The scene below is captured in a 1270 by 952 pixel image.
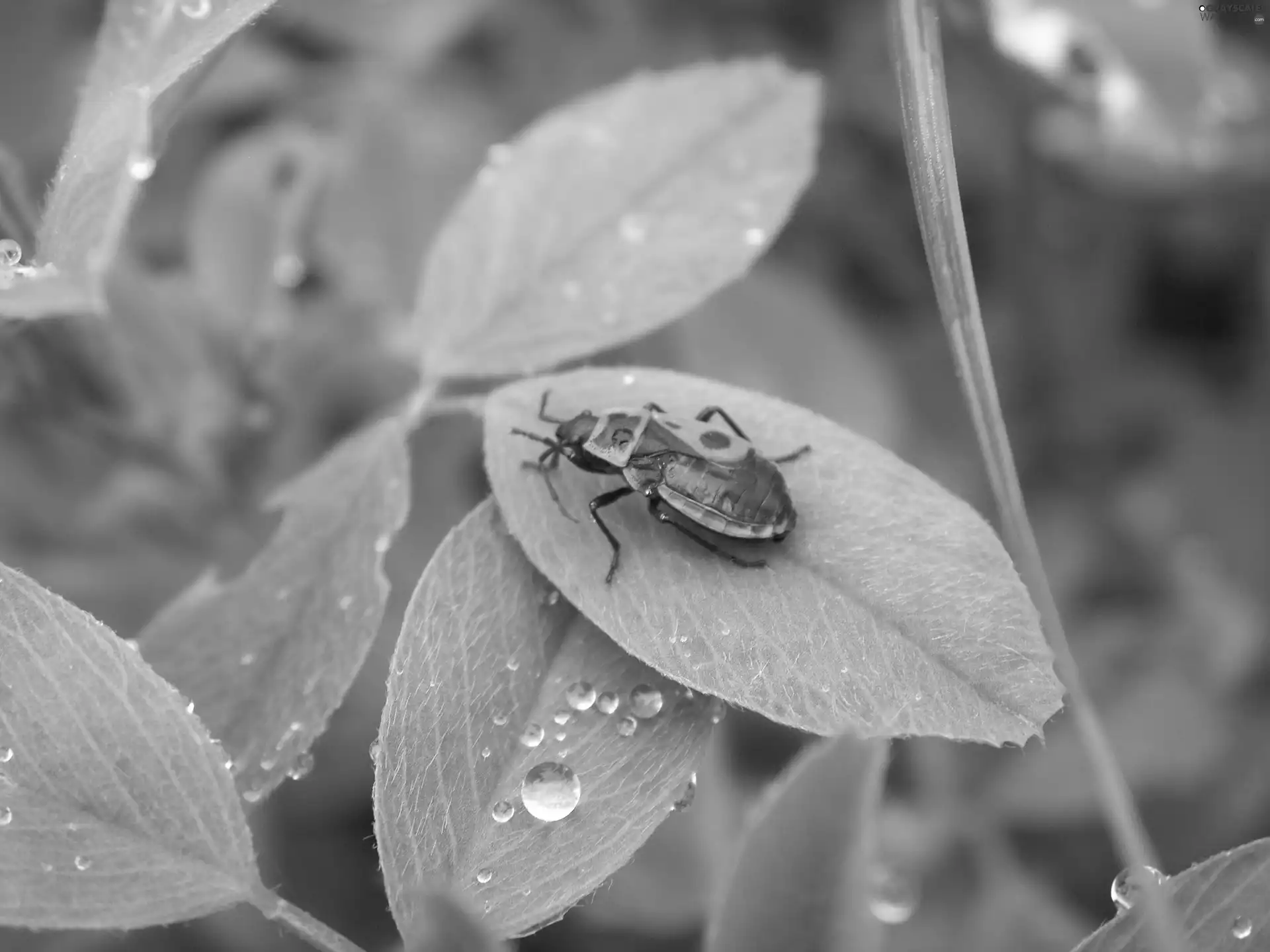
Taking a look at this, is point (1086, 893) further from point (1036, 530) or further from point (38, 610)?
point (38, 610)

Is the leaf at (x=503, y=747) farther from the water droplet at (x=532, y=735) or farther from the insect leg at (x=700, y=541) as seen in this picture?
the insect leg at (x=700, y=541)

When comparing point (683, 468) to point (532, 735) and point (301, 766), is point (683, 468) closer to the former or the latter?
point (532, 735)

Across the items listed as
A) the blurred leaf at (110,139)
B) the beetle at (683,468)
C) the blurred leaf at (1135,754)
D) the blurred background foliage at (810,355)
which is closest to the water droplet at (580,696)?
the beetle at (683,468)

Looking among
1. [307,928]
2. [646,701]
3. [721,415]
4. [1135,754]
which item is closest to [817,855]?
[646,701]

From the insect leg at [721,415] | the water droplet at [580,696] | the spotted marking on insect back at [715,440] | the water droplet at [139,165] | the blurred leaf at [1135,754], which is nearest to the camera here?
A: the water droplet at [139,165]

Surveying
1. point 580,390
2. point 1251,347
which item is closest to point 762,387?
point 580,390
